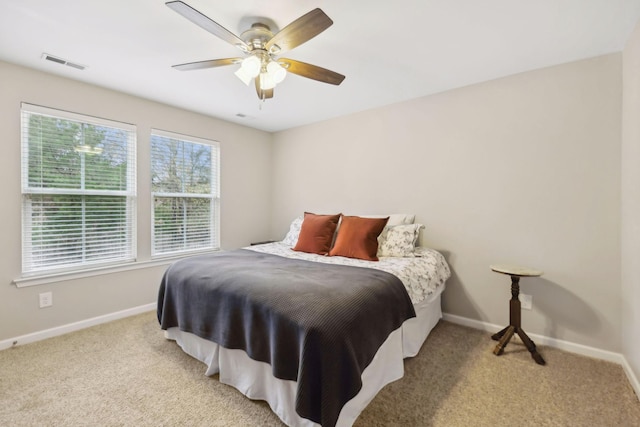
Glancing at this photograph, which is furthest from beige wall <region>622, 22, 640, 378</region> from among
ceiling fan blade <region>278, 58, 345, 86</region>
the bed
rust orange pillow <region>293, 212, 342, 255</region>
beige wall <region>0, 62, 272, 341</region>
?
beige wall <region>0, 62, 272, 341</region>

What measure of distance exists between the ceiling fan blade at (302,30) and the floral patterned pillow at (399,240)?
1917mm

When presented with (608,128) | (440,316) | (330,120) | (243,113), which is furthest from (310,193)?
(608,128)

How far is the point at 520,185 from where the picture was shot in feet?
8.34

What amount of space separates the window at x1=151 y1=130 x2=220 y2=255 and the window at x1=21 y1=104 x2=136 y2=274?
0.27 m

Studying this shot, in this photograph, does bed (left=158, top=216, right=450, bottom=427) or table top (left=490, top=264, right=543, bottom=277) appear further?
table top (left=490, top=264, right=543, bottom=277)

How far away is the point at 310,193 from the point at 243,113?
1.38m

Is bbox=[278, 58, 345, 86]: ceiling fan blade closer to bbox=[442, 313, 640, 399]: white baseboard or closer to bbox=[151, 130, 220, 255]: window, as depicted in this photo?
bbox=[151, 130, 220, 255]: window

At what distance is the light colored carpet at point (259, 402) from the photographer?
5.24 feet

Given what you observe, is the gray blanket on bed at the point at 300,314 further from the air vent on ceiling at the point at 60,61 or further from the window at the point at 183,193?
the air vent on ceiling at the point at 60,61

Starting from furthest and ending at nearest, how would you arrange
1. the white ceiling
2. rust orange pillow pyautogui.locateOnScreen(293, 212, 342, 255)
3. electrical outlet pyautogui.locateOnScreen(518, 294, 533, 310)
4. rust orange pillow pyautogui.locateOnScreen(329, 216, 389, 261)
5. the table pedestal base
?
1. rust orange pillow pyautogui.locateOnScreen(293, 212, 342, 255)
2. rust orange pillow pyautogui.locateOnScreen(329, 216, 389, 261)
3. electrical outlet pyautogui.locateOnScreen(518, 294, 533, 310)
4. the table pedestal base
5. the white ceiling

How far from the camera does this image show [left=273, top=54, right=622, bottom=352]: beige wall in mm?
2223

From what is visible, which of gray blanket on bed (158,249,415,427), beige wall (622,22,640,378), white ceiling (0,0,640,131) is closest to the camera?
gray blanket on bed (158,249,415,427)

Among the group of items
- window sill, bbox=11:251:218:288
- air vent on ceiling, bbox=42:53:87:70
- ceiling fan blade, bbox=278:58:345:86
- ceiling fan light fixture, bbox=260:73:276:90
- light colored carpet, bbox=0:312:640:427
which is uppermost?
air vent on ceiling, bbox=42:53:87:70

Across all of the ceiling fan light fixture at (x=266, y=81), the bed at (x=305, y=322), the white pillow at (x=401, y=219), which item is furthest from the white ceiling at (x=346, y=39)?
the bed at (x=305, y=322)
